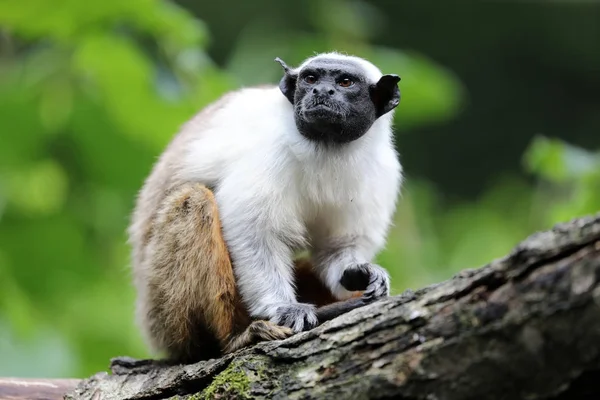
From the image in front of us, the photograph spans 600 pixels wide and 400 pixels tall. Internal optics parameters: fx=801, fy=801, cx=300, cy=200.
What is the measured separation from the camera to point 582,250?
8.74 feet

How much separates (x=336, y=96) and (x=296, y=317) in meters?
1.28

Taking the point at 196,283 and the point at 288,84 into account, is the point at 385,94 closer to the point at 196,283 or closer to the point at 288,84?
the point at 288,84

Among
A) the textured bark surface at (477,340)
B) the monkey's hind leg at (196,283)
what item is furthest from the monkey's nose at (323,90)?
the textured bark surface at (477,340)

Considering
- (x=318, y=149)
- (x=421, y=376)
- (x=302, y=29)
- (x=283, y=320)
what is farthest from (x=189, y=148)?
(x=302, y=29)

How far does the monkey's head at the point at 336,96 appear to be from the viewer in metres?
4.55

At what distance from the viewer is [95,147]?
7023 mm

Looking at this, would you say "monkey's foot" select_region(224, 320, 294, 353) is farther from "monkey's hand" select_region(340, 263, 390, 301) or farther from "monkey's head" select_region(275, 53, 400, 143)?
"monkey's head" select_region(275, 53, 400, 143)

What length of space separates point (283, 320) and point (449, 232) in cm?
697

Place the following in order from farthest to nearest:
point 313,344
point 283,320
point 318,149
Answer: point 318,149 → point 283,320 → point 313,344

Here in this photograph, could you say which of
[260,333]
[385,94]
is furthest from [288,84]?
[260,333]

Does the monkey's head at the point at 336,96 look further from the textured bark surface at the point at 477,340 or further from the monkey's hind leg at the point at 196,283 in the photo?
the textured bark surface at the point at 477,340

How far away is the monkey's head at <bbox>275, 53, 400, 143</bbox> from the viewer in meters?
4.55

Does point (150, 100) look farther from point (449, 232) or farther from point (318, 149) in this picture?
point (449, 232)

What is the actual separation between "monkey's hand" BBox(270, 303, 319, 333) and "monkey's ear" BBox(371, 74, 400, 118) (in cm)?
132
